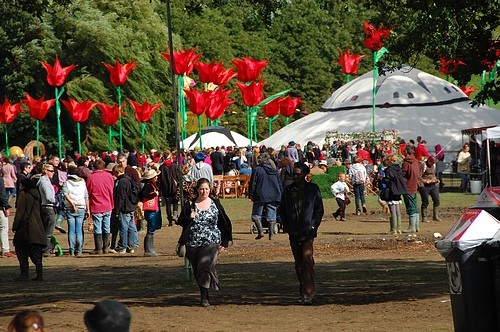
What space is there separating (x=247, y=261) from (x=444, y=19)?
6.84 m

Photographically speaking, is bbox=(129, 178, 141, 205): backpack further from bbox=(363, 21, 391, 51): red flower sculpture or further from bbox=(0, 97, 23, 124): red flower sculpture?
bbox=(0, 97, 23, 124): red flower sculpture

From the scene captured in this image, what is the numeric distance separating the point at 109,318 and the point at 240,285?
12.2 m

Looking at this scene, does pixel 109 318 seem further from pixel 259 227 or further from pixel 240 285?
pixel 259 227

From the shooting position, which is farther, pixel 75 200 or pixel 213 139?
pixel 213 139

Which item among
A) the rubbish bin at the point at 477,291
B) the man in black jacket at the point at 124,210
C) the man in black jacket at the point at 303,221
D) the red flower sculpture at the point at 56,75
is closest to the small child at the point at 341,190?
the man in black jacket at the point at 124,210

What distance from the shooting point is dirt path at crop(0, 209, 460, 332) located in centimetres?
1411

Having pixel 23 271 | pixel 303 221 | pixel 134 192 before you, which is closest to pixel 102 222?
pixel 134 192

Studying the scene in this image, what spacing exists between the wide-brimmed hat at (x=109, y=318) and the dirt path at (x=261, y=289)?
7.54 metres

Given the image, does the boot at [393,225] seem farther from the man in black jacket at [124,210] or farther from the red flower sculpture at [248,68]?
the red flower sculpture at [248,68]

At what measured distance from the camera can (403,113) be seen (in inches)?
2397

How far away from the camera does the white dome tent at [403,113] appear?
59.0m

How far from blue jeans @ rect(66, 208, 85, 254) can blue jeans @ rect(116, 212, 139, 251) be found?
0.73m

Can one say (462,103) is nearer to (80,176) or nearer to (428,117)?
(428,117)

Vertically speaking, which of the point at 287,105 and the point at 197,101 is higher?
the point at 287,105
